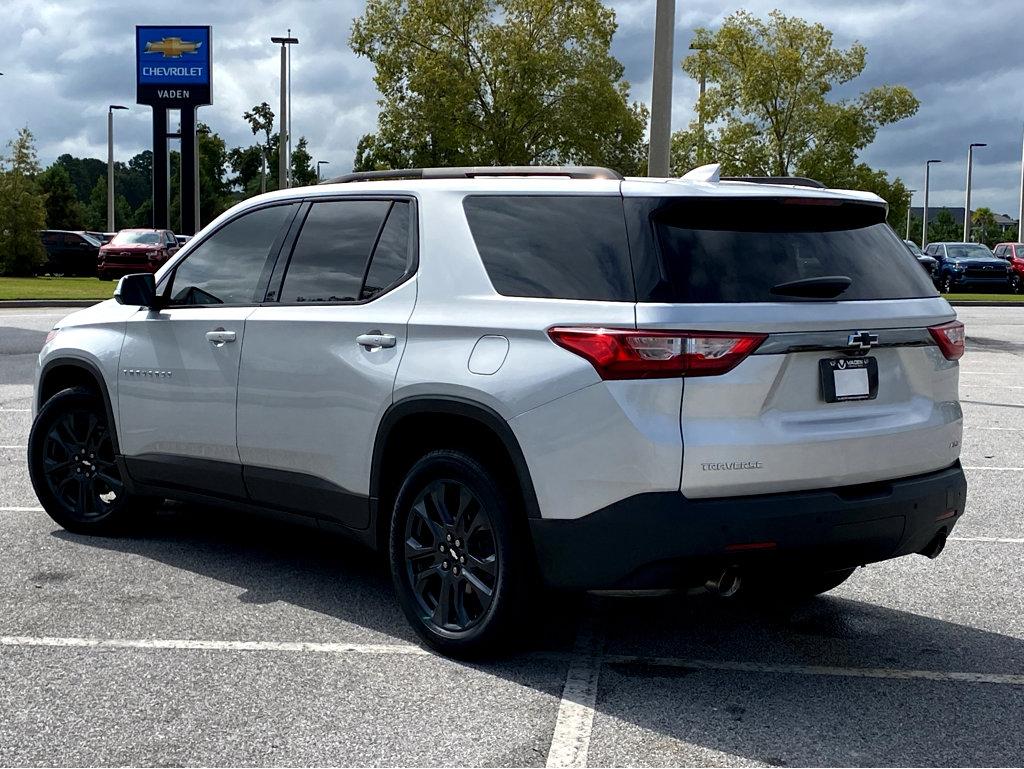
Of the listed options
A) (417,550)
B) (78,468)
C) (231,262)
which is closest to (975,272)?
(78,468)

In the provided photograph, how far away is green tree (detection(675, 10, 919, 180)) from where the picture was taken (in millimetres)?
45938

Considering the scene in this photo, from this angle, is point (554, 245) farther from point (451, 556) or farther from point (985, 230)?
point (985, 230)

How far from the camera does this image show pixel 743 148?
47125 mm

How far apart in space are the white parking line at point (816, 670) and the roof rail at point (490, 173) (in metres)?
1.75

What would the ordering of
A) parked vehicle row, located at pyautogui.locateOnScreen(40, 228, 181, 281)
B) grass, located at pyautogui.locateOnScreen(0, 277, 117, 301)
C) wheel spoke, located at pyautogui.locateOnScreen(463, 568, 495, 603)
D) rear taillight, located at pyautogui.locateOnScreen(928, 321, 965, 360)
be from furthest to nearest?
parked vehicle row, located at pyautogui.locateOnScreen(40, 228, 181, 281), grass, located at pyautogui.locateOnScreen(0, 277, 117, 301), rear taillight, located at pyautogui.locateOnScreen(928, 321, 965, 360), wheel spoke, located at pyautogui.locateOnScreen(463, 568, 495, 603)

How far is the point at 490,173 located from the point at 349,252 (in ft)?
2.17

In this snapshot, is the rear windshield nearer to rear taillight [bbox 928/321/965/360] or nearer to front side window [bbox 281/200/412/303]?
rear taillight [bbox 928/321/965/360]

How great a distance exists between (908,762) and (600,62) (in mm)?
44579

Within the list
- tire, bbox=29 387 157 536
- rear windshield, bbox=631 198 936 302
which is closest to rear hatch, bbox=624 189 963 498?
rear windshield, bbox=631 198 936 302

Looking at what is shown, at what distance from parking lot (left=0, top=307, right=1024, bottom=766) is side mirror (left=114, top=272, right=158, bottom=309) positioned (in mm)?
1235

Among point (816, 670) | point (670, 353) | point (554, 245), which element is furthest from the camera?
point (816, 670)

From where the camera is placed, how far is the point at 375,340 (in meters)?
4.99

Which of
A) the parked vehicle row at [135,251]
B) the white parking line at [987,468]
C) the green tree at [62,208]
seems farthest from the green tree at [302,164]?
the white parking line at [987,468]

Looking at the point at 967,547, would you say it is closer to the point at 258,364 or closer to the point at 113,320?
the point at 258,364
